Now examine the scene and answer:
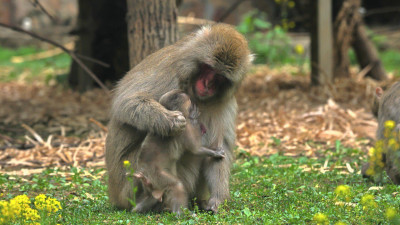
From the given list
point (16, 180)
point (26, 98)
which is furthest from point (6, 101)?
point (16, 180)

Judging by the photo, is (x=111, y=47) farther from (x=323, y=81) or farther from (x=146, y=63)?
(x=146, y=63)

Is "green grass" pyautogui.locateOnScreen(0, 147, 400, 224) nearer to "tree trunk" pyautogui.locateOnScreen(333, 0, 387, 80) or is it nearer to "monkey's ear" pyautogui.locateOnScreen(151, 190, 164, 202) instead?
"monkey's ear" pyautogui.locateOnScreen(151, 190, 164, 202)

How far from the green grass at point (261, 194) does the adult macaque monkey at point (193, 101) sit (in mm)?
305

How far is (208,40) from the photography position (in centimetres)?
465

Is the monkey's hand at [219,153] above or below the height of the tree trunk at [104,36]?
below

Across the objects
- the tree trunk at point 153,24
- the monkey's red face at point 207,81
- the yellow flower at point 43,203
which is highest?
the tree trunk at point 153,24

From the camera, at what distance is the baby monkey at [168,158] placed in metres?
4.45

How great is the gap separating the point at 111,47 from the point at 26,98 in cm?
206

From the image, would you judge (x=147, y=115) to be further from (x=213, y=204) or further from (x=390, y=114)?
(x=390, y=114)

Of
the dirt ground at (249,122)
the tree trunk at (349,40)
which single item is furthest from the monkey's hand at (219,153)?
the tree trunk at (349,40)

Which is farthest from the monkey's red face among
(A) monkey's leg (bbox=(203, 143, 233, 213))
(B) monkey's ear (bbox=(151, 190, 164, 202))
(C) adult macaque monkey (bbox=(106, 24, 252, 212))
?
(B) monkey's ear (bbox=(151, 190, 164, 202))

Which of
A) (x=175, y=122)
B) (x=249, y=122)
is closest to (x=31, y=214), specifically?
(x=175, y=122)

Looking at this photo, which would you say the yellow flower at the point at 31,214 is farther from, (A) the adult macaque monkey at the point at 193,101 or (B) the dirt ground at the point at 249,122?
(B) the dirt ground at the point at 249,122

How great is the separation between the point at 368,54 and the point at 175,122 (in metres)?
8.53
